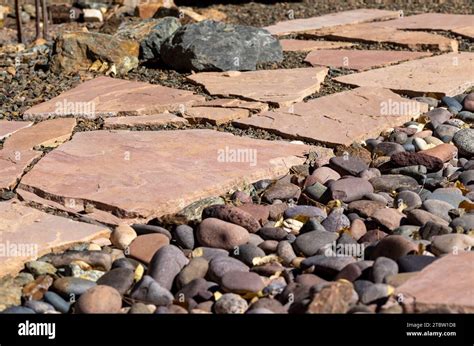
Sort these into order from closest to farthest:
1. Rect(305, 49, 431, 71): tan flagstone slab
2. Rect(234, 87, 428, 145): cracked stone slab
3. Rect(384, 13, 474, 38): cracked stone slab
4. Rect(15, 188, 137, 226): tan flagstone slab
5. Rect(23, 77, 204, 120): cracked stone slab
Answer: Rect(15, 188, 137, 226): tan flagstone slab < Rect(234, 87, 428, 145): cracked stone slab < Rect(23, 77, 204, 120): cracked stone slab < Rect(305, 49, 431, 71): tan flagstone slab < Rect(384, 13, 474, 38): cracked stone slab

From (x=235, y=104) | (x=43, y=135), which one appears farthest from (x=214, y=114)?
(x=43, y=135)

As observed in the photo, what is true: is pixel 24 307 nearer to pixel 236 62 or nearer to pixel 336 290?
pixel 336 290

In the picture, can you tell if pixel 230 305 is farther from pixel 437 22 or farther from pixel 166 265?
pixel 437 22

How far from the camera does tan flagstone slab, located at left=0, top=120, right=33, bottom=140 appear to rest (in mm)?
4035

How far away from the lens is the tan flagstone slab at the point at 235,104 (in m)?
4.34

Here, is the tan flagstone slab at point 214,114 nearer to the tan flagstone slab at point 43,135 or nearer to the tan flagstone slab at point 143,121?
the tan flagstone slab at point 143,121

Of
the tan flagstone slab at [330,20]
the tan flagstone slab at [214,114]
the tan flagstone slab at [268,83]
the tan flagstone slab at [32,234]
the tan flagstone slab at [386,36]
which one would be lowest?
the tan flagstone slab at [32,234]

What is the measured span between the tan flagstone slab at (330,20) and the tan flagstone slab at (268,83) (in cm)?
156

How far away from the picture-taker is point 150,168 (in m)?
3.44

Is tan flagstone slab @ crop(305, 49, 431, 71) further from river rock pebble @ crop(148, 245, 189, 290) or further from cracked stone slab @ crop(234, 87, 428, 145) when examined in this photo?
river rock pebble @ crop(148, 245, 189, 290)

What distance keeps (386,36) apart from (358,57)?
0.74m

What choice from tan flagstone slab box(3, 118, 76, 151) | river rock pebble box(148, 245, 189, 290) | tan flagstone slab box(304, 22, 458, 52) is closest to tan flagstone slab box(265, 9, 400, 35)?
tan flagstone slab box(304, 22, 458, 52)

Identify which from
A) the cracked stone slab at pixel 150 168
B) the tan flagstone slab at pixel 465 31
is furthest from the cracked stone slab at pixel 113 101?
the tan flagstone slab at pixel 465 31

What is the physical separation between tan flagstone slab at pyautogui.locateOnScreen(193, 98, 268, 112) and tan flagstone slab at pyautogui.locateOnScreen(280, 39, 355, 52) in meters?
1.47
